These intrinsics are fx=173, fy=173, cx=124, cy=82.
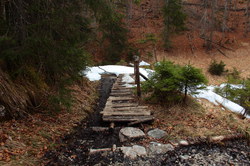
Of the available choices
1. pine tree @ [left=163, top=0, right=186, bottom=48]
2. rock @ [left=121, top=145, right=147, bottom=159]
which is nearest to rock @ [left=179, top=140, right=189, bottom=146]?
rock @ [left=121, top=145, right=147, bottom=159]

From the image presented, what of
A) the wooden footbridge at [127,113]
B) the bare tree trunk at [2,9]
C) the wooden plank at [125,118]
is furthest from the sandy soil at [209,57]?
the bare tree trunk at [2,9]

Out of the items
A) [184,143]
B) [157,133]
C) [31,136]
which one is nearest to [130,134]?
[157,133]

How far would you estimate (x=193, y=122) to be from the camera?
14.2 ft

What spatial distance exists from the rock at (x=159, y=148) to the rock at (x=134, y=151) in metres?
0.15

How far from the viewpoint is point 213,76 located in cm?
1566

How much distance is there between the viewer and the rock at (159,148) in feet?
10.6

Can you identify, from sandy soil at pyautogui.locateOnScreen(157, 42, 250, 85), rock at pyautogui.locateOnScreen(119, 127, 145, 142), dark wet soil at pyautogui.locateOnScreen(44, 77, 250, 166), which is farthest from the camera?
sandy soil at pyautogui.locateOnScreen(157, 42, 250, 85)

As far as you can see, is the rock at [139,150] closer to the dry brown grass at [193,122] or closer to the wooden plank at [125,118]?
the dry brown grass at [193,122]

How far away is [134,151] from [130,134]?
2.05ft

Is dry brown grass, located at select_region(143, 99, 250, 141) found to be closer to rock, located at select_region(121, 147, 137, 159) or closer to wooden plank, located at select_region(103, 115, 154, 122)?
wooden plank, located at select_region(103, 115, 154, 122)

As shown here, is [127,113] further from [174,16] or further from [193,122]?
[174,16]

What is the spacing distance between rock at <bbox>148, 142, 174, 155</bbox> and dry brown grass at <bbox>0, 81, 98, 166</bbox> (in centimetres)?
185

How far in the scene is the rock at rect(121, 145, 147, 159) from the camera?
3103 millimetres

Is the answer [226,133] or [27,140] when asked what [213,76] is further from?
[27,140]
